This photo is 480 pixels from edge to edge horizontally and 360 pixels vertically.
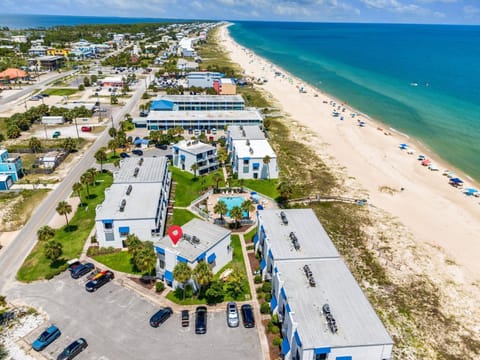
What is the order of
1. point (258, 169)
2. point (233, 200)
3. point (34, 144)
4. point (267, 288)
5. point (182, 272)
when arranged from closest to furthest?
1. point (182, 272)
2. point (267, 288)
3. point (233, 200)
4. point (258, 169)
5. point (34, 144)

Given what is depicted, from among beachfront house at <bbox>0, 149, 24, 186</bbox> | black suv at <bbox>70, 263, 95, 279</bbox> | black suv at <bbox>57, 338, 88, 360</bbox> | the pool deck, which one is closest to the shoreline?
the pool deck

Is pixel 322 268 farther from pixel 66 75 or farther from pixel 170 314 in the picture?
pixel 66 75

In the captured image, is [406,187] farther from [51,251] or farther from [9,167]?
[9,167]

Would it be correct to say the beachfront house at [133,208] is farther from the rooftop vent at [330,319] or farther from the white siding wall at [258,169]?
the rooftop vent at [330,319]

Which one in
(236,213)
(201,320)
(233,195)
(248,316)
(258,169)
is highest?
(258,169)

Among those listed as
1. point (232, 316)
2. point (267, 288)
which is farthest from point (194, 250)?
point (267, 288)

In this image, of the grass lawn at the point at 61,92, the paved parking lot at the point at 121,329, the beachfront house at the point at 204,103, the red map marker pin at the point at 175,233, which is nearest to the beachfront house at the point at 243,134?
the beachfront house at the point at 204,103

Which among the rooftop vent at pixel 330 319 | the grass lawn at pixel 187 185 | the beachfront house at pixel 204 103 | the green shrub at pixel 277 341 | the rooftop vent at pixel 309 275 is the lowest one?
the green shrub at pixel 277 341
